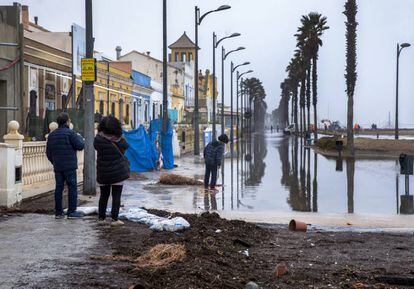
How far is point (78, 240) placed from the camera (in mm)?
8594

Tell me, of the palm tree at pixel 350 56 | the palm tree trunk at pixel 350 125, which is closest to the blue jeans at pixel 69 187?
the palm tree trunk at pixel 350 125

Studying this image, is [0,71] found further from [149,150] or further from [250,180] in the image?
[250,180]

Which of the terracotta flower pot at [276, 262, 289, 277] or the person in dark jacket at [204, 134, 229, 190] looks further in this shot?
the person in dark jacket at [204, 134, 229, 190]

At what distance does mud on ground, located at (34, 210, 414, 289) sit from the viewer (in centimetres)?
641

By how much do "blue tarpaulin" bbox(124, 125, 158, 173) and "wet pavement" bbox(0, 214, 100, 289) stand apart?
1208cm

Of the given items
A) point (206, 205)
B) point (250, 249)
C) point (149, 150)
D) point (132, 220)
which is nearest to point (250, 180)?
point (149, 150)

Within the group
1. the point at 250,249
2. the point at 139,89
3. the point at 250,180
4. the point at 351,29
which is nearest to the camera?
the point at 250,249

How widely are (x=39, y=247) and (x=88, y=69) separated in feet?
24.3

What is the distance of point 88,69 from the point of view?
14711 mm

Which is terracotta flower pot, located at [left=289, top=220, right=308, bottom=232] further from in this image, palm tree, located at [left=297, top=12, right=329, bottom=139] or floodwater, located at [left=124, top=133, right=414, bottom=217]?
palm tree, located at [left=297, top=12, right=329, bottom=139]

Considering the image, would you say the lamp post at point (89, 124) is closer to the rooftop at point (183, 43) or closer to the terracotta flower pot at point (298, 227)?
the terracotta flower pot at point (298, 227)

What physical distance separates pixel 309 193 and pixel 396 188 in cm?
319

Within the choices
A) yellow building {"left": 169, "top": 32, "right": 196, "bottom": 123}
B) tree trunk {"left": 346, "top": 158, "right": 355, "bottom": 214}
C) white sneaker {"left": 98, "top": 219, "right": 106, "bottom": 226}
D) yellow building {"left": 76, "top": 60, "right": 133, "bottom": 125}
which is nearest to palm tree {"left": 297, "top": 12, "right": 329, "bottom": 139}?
yellow building {"left": 169, "top": 32, "right": 196, "bottom": 123}

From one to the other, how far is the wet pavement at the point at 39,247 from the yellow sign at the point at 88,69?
4.64 meters
